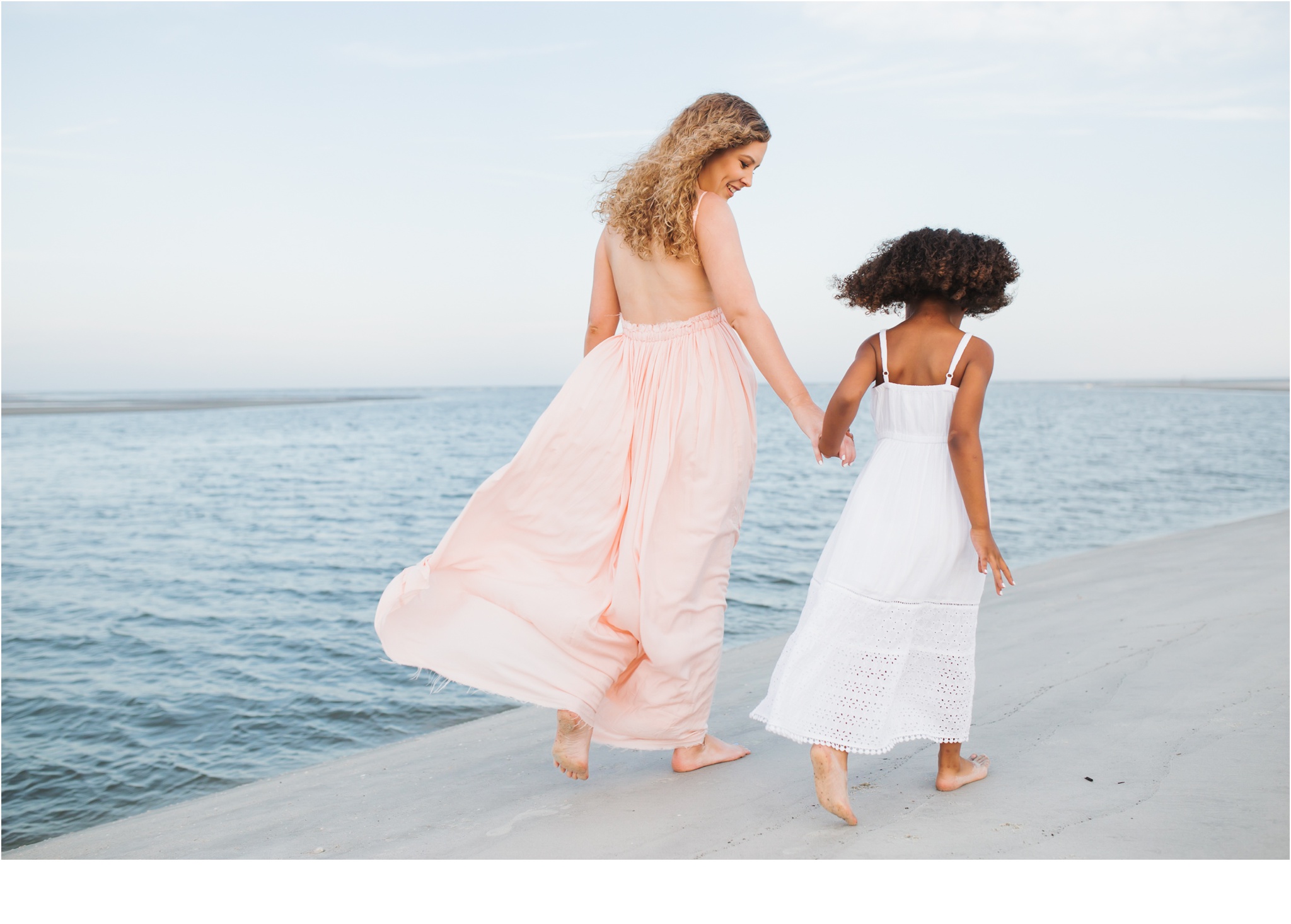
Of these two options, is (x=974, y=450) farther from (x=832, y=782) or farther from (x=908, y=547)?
(x=832, y=782)

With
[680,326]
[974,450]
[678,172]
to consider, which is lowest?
[974,450]

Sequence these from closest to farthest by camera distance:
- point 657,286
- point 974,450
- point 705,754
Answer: point 974,450, point 657,286, point 705,754

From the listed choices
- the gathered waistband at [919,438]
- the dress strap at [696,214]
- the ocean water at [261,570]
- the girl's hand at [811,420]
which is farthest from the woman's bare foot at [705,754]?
the ocean water at [261,570]

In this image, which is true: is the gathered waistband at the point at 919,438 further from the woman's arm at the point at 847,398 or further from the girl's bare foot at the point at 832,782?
the girl's bare foot at the point at 832,782

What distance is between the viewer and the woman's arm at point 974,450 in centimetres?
240

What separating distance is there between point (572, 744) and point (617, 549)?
2.02 ft

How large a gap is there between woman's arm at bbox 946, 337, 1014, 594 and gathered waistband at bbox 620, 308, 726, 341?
2.65 feet

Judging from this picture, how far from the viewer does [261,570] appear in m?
8.85

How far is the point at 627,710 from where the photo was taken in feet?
9.48

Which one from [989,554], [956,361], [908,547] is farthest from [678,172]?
[989,554]

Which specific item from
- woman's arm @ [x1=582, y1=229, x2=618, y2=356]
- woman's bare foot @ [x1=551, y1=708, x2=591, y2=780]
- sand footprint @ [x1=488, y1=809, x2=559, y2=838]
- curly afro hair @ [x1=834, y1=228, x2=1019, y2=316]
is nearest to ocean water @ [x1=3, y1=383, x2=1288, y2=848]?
sand footprint @ [x1=488, y1=809, x2=559, y2=838]

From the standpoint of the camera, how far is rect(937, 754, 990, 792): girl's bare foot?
2682 mm

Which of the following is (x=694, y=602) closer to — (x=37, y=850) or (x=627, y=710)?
(x=627, y=710)

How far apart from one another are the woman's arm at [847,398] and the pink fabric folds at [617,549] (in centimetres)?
39
